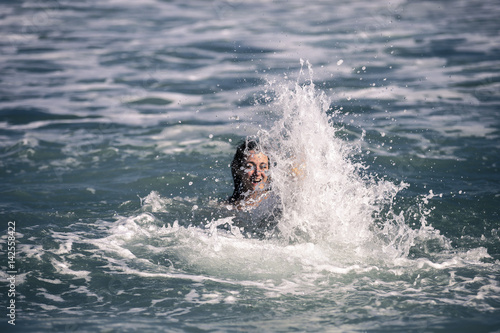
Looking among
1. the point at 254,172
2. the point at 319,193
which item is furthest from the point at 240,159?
the point at 319,193

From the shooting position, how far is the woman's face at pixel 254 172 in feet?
23.2

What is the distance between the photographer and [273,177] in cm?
699

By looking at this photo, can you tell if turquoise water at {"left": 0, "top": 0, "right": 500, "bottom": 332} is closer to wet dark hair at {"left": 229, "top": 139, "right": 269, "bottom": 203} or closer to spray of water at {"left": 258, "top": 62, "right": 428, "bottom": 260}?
spray of water at {"left": 258, "top": 62, "right": 428, "bottom": 260}

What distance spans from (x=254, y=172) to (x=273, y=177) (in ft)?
0.81

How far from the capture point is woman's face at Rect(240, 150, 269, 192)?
7.08m

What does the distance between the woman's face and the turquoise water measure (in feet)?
0.57

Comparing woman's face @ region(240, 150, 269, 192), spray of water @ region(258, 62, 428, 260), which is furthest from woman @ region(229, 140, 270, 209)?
spray of water @ region(258, 62, 428, 260)

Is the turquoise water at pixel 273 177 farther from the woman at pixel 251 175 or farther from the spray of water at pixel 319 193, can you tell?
the woman at pixel 251 175

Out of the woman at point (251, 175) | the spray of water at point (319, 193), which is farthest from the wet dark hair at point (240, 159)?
the spray of water at point (319, 193)

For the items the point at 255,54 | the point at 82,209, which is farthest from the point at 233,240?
the point at 255,54

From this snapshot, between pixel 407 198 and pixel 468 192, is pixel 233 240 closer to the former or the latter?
pixel 407 198

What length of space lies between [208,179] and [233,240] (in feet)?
8.05

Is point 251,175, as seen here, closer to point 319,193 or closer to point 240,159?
→ point 240,159

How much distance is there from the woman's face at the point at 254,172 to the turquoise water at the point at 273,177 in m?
0.17
